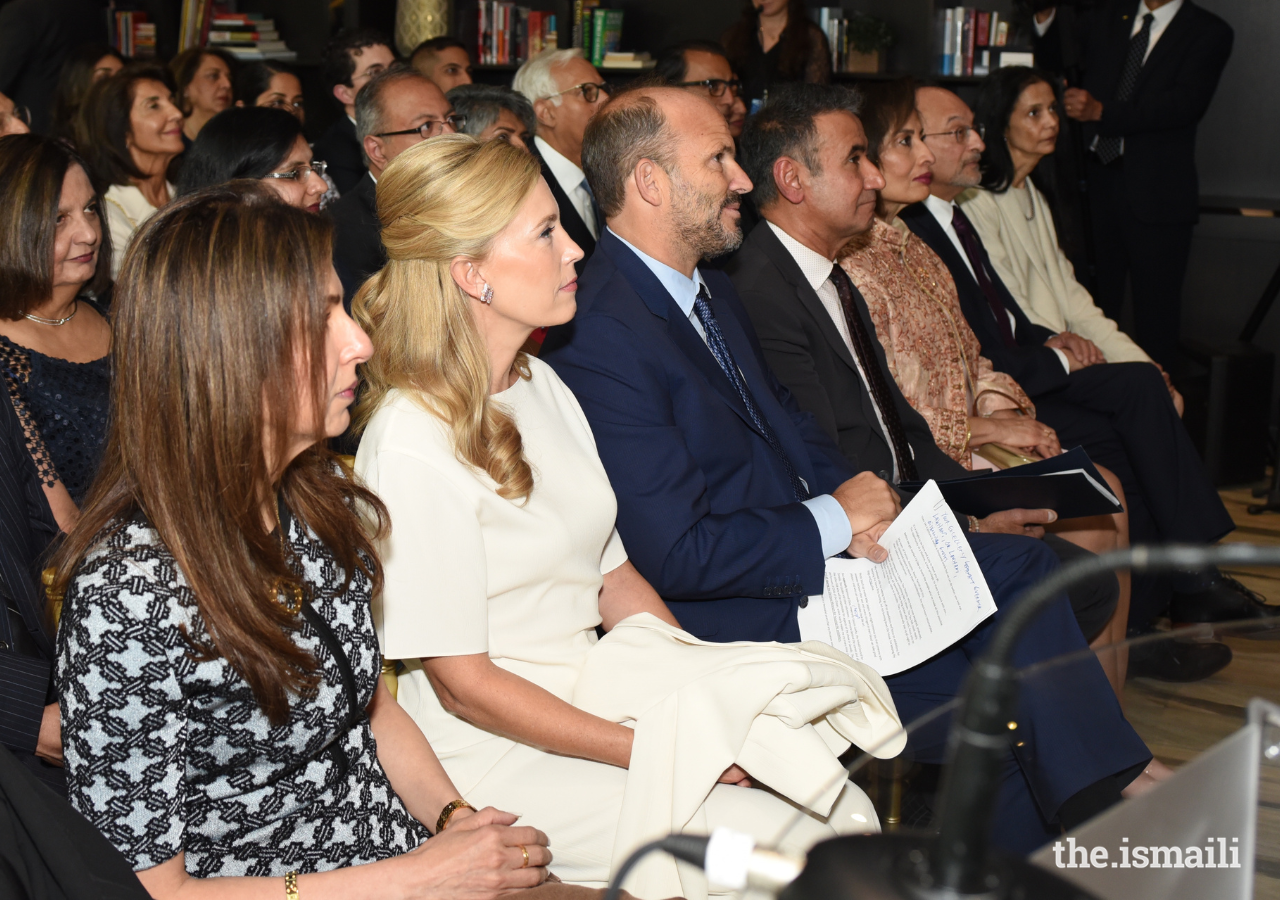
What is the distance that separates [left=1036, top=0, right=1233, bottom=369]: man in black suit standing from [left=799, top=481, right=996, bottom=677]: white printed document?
3.29 metres

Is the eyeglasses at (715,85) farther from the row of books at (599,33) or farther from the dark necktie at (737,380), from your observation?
the dark necktie at (737,380)

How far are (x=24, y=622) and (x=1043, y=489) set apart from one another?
1811 millimetres

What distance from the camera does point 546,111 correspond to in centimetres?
427

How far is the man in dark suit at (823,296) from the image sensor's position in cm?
248

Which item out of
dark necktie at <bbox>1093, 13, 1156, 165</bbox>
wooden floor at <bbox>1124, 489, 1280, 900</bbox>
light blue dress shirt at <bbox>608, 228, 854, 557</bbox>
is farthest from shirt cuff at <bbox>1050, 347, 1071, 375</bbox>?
wooden floor at <bbox>1124, 489, 1280, 900</bbox>

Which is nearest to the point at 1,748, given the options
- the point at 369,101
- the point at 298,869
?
the point at 298,869

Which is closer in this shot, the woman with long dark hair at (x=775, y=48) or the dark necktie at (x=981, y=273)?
the dark necktie at (x=981, y=273)

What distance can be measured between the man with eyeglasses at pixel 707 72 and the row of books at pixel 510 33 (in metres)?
1.45

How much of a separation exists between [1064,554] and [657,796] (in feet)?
4.33

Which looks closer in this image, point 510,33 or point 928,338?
point 928,338

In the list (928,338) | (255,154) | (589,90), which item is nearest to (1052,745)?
(928,338)

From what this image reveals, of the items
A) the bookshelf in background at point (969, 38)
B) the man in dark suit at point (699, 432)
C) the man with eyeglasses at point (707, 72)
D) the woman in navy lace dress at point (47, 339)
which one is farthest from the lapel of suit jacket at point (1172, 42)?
the woman in navy lace dress at point (47, 339)

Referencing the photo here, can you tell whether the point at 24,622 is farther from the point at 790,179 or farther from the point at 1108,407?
the point at 1108,407

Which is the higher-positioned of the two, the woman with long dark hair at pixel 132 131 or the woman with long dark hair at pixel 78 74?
the woman with long dark hair at pixel 78 74
